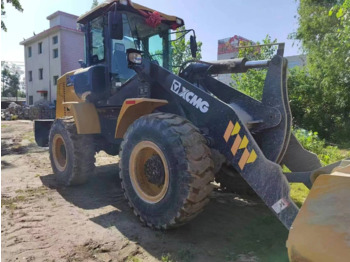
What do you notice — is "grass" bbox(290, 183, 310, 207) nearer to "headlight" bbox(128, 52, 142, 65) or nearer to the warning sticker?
the warning sticker

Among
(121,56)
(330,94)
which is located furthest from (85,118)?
(330,94)

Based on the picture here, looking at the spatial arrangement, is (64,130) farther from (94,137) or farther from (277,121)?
(277,121)

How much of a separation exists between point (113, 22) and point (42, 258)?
110 inches

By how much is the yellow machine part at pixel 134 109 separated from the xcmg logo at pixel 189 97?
25 cm

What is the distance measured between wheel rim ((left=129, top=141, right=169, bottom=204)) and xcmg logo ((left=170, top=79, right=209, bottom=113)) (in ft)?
2.11

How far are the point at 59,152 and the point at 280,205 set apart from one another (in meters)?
4.41

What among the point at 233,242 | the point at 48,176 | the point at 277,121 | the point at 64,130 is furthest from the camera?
the point at 48,176

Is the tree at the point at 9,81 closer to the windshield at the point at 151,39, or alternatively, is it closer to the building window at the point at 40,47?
the building window at the point at 40,47

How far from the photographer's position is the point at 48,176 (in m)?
6.05

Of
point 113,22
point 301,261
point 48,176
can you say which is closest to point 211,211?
point 301,261

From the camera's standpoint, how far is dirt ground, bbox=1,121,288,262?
2938 millimetres

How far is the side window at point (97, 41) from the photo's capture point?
492 cm

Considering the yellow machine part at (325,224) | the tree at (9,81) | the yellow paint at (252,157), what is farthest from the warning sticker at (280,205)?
the tree at (9,81)

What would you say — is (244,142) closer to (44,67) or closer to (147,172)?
(147,172)
